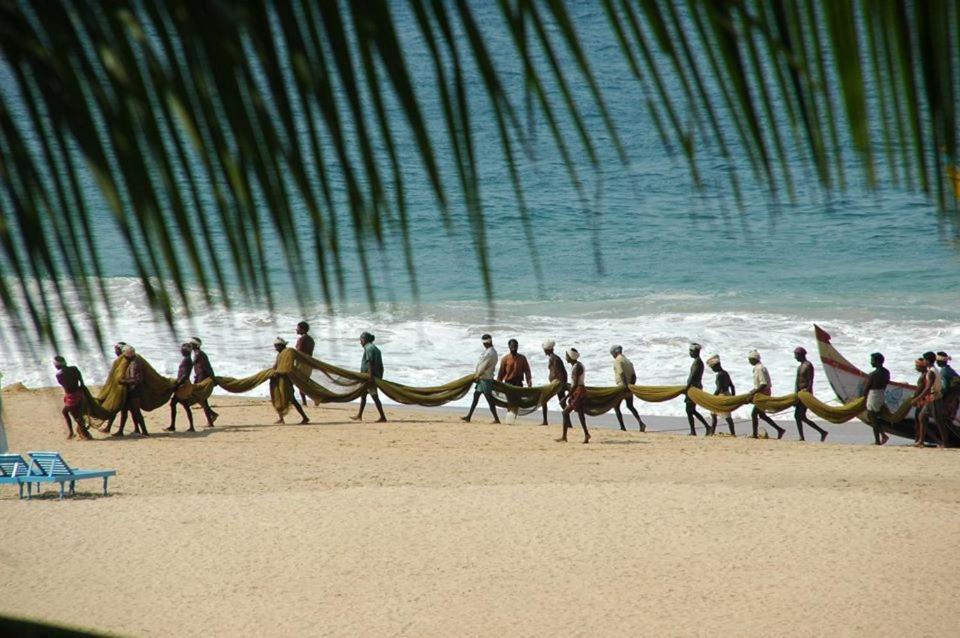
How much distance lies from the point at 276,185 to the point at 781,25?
385mm

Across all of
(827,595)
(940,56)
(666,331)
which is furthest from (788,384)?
(940,56)

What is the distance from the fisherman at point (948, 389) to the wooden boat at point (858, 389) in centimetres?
35

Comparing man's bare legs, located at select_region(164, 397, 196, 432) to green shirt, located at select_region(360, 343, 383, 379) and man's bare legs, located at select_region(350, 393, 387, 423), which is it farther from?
green shirt, located at select_region(360, 343, 383, 379)

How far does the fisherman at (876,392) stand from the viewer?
666 inches

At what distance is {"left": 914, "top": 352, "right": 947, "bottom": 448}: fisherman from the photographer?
16125mm

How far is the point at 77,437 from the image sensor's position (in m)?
17.6

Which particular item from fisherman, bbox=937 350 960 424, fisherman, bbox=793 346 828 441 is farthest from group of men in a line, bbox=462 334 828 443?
fisherman, bbox=937 350 960 424

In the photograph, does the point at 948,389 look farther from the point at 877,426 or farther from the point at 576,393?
the point at 576,393

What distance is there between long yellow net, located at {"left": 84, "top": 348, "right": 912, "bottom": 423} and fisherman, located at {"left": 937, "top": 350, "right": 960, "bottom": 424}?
2.14 ft

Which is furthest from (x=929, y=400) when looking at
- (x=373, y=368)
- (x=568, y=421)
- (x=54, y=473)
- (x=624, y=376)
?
(x=54, y=473)

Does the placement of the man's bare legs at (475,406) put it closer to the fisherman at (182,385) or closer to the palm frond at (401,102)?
the fisherman at (182,385)

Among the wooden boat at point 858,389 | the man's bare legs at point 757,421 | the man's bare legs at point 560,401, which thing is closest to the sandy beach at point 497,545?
the wooden boat at point 858,389

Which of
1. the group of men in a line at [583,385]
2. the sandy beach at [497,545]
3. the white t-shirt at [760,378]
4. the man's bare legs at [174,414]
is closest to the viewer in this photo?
the sandy beach at [497,545]

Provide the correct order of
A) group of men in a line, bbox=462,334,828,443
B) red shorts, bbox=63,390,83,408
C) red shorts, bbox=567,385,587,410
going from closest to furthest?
1. red shorts, bbox=63,390,83,408
2. red shorts, bbox=567,385,587,410
3. group of men in a line, bbox=462,334,828,443
